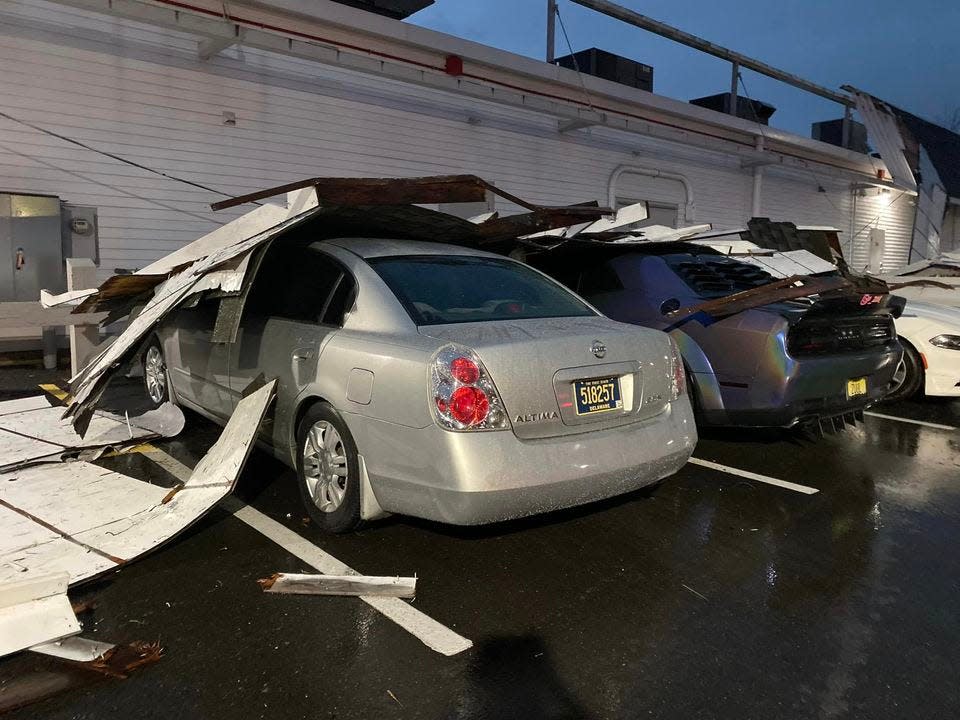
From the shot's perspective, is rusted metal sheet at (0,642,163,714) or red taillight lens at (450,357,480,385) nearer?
rusted metal sheet at (0,642,163,714)

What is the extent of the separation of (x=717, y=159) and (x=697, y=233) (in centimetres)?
1154

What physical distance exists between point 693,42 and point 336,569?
14.9 metres

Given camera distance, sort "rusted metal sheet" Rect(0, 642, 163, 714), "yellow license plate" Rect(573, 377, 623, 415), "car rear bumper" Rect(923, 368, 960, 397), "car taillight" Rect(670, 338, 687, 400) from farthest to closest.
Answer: "car rear bumper" Rect(923, 368, 960, 397) → "car taillight" Rect(670, 338, 687, 400) → "yellow license plate" Rect(573, 377, 623, 415) → "rusted metal sheet" Rect(0, 642, 163, 714)

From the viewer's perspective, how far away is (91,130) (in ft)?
28.0

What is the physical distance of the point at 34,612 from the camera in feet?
8.57

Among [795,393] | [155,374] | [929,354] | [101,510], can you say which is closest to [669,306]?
[795,393]

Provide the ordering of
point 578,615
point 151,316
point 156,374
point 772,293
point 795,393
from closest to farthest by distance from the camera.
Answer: point 578,615, point 151,316, point 795,393, point 772,293, point 156,374

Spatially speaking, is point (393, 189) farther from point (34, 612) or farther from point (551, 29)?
point (551, 29)

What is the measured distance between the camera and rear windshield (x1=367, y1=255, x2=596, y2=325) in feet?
11.8

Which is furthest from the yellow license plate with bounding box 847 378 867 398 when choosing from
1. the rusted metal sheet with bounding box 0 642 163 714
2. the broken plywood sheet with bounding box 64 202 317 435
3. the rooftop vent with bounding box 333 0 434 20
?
the rooftop vent with bounding box 333 0 434 20

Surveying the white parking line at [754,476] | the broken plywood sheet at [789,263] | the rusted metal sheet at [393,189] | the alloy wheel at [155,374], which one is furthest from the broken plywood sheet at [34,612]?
the broken plywood sheet at [789,263]

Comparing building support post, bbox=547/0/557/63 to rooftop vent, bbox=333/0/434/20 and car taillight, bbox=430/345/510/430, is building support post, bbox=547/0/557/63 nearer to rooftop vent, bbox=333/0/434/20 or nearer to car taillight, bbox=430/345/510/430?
rooftop vent, bbox=333/0/434/20

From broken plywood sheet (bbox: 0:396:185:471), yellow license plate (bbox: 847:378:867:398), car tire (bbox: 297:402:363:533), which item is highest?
yellow license plate (bbox: 847:378:867:398)

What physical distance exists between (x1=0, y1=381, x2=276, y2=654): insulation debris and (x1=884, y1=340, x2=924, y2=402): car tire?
20.6 feet
